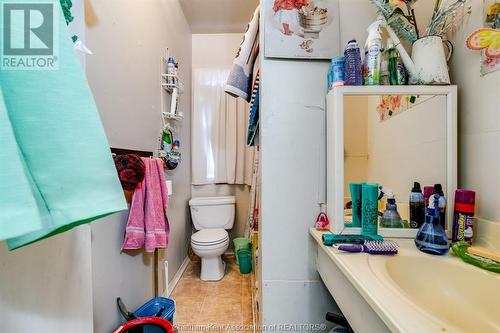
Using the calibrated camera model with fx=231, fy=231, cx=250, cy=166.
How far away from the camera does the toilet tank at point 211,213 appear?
7.65 feet

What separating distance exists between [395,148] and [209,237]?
1605 mm

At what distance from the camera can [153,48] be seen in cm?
160

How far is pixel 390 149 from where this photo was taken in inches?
35.6

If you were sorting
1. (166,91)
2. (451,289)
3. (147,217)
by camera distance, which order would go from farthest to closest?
(166,91) < (147,217) < (451,289)

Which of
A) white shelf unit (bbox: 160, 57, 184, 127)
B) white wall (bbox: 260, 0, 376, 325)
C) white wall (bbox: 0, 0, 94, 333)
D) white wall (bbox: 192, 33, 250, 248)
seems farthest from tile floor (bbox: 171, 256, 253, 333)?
white shelf unit (bbox: 160, 57, 184, 127)

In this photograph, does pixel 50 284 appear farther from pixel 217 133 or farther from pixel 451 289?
pixel 217 133

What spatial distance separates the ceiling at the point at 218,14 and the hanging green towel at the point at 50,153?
2.12 meters

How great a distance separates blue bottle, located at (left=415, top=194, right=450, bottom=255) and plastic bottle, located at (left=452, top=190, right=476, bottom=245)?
0.20 ft

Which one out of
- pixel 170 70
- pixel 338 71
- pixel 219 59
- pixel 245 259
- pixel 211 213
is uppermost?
pixel 219 59

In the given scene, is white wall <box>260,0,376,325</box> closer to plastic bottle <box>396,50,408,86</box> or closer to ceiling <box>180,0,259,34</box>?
plastic bottle <box>396,50,408,86</box>

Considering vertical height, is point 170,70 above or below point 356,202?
above

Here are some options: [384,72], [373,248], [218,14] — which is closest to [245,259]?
[373,248]

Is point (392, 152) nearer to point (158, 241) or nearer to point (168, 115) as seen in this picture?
point (158, 241)

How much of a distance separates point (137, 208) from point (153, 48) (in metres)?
1.11
